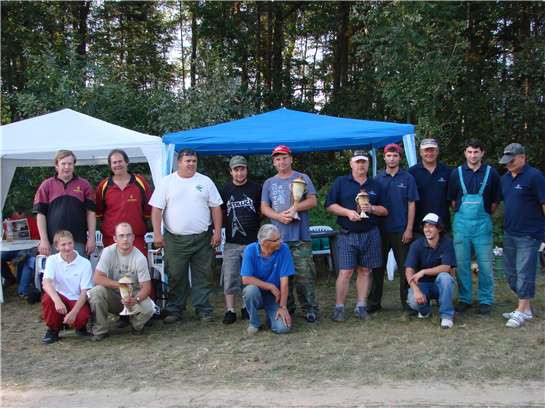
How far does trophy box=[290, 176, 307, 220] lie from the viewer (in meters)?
4.79

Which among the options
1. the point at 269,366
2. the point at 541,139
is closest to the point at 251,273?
the point at 269,366

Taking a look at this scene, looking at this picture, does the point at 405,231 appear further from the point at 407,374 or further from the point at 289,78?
the point at 289,78

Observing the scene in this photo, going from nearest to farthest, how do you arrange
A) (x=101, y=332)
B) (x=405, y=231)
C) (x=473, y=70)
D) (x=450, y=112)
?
(x=101, y=332) < (x=405, y=231) < (x=450, y=112) < (x=473, y=70)

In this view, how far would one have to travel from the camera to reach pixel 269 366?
12.3 ft

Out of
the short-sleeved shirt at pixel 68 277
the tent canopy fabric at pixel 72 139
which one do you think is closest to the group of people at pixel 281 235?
the short-sleeved shirt at pixel 68 277

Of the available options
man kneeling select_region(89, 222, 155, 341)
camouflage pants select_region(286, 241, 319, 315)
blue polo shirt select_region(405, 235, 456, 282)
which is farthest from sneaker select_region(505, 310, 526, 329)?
man kneeling select_region(89, 222, 155, 341)

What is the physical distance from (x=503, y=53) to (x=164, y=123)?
30.0 feet

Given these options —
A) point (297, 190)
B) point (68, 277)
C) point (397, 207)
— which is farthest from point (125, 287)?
point (397, 207)

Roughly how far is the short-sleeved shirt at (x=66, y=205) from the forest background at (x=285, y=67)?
92.9 inches

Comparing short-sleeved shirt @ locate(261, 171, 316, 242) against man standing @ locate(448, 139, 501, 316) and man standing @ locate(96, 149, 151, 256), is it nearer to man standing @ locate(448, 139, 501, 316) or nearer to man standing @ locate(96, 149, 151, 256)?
man standing @ locate(96, 149, 151, 256)

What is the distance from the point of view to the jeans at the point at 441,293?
4621mm

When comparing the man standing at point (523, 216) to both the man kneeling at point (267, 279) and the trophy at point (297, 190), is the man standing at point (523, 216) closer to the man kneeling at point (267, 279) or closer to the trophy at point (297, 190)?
the trophy at point (297, 190)

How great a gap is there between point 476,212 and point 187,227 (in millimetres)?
2666

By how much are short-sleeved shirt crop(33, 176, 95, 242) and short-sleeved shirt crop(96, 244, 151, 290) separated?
65cm
